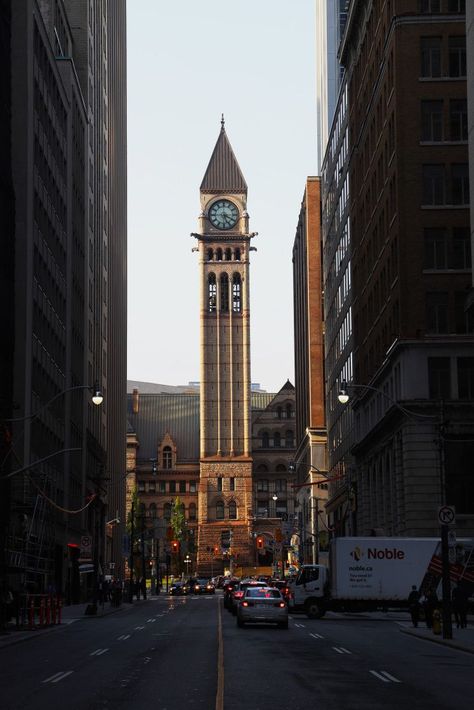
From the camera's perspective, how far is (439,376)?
65875 mm

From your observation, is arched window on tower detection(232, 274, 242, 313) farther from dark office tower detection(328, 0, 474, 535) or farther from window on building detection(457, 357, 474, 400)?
window on building detection(457, 357, 474, 400)

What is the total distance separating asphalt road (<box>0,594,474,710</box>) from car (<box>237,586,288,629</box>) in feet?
5.77

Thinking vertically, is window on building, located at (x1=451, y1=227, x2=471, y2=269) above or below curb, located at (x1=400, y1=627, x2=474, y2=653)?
above

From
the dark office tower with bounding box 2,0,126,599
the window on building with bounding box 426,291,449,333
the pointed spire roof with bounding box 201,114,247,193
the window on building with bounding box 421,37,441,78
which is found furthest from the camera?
the pointed spire roof with bounding box 201,114,247,193

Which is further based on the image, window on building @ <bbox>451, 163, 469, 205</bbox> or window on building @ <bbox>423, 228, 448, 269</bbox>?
window on building @ <bbox>451, 163, 469, 205</bbox>

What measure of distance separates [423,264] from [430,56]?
37.2ft

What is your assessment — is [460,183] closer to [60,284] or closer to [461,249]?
[461,249]

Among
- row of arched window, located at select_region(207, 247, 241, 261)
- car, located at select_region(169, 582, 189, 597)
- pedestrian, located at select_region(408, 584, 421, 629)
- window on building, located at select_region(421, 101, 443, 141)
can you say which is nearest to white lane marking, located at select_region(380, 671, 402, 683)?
pedestrian, located at select_region(408, 584, 421, 629)

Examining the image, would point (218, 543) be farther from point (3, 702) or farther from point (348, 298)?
point (3, 702)

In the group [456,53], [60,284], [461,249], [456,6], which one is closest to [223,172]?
[60,284]

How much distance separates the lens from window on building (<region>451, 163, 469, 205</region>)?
67688 millimetres

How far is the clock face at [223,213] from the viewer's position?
192 meters

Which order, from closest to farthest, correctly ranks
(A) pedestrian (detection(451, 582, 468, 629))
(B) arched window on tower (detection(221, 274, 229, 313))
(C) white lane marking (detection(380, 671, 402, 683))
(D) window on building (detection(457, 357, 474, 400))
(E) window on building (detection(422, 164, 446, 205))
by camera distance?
1. (C) white lane marking (detection(380, 671, 402, 683))
2. (A) pedestrian (detection(451, 582, 468, 629))
3. (D) window on building (detection(457, 357, 474, 400))
4. (E) window on building (detection(422, 164, 446, 205))
5. (B) arched window on tower (detection(221, 274, 229, 313))

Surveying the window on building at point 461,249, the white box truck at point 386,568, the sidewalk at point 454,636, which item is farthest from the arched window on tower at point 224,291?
the sidewalk at point 454,636
